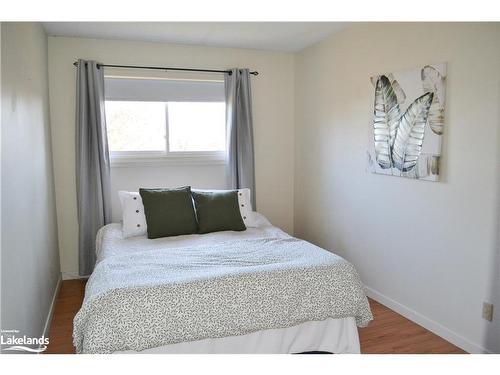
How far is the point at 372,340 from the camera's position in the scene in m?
2.80

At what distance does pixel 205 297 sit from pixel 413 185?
1.73m

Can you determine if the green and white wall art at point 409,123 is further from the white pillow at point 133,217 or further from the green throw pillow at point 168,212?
the white pillow at point 133,217

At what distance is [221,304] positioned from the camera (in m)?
2.28

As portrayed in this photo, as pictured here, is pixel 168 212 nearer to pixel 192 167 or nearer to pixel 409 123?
pixel 192 167

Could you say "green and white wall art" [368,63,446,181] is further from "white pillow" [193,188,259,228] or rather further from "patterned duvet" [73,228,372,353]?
"white pillow" [193,188,259,228]

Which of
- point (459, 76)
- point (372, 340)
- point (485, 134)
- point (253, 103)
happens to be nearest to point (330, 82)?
point (253, 103)

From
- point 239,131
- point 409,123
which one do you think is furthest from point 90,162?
point 409,123

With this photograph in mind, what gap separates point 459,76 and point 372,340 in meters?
1.81

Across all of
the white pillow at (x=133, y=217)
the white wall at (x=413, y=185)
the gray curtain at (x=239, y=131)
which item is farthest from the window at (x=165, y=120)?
the white wall at (x=413, y=185)

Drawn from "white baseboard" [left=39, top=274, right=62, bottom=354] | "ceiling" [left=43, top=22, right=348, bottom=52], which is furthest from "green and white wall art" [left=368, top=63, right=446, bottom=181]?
"white baseboard" [left=39, top=274, right=62, bottom=354]

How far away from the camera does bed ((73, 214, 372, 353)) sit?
2127 mm

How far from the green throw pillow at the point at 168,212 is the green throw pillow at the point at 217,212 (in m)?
0.07

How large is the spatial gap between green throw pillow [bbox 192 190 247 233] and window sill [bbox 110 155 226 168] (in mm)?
698
